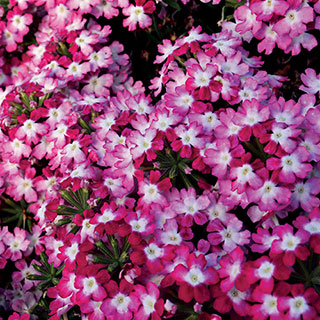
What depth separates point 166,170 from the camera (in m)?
1.72

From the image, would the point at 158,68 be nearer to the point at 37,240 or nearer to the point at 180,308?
the point at 37,240

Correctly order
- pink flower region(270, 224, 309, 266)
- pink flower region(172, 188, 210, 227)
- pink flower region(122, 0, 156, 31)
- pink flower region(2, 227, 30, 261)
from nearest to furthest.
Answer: pink flower region(270, 224, 309, 266), pink flower region(172, 188, 210, 227), pink flower region(2, 227, 30, 261), pink flower region(122, 0, 156, 31)

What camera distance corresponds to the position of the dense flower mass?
1.45m

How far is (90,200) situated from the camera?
5.76 feet

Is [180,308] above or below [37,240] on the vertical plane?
above

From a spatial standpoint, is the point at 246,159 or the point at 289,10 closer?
the point at 246,159

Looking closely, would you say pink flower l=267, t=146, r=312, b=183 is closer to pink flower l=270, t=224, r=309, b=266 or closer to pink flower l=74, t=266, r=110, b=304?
pink flower l=270, t=224, r=309, b=266

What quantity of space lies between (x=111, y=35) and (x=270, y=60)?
0.80 m

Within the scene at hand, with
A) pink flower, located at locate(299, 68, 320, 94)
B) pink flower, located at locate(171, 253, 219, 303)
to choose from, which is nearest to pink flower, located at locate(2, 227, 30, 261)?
pink flower, located at locate(171, 253, 219, 303)

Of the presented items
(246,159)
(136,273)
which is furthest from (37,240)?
(246,159)

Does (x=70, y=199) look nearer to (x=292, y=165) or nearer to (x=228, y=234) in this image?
(x=228, y=234)

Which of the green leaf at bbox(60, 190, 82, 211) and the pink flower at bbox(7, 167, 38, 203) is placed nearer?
the green leaf at bbox(60, 190, 82, 211)

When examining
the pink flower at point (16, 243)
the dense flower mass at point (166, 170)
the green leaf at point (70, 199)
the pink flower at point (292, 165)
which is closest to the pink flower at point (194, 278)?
the dense flower mass at point (166, 170)

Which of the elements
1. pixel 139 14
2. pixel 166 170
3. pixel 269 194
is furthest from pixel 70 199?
pixel 139 14
